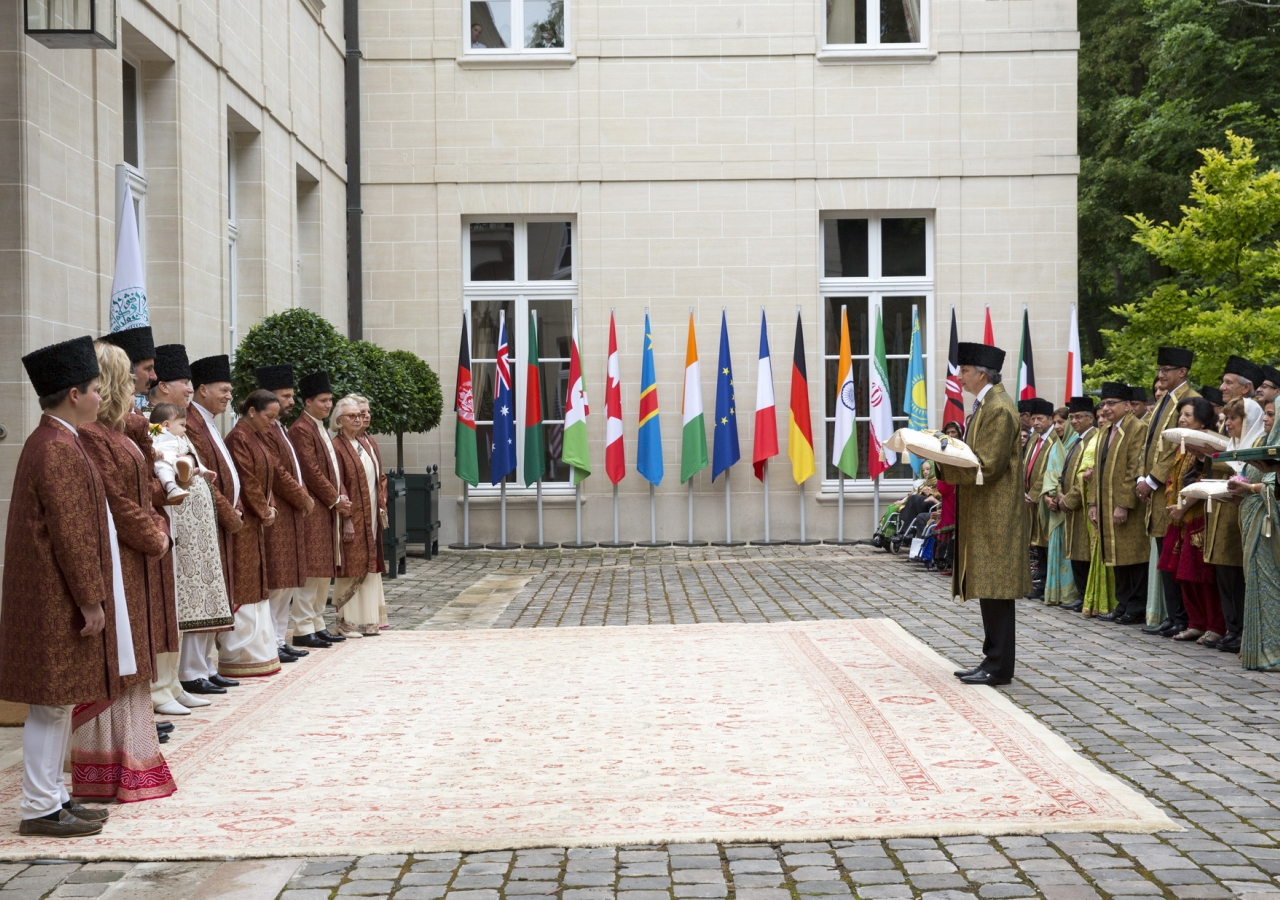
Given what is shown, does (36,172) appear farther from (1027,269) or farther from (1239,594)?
(1027,269)

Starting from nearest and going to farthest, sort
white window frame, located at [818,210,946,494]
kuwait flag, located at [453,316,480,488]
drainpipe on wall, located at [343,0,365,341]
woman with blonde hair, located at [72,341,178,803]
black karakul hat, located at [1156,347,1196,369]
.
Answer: woman with blonde hair, located at [72,341,178,803] → black karakul hat, located at [1156,347,1196,369] → kuwait flag, located at [453,316,480,488] → drainpipe on wall, located at [343,0,365,341] → white window frame, located at [818,210,946,494]

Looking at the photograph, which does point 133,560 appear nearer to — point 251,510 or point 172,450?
point 172,450

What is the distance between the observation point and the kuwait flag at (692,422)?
17.4 m

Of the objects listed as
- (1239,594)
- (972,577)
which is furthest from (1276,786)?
(1239,594)

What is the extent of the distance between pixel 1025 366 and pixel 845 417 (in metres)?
2.19

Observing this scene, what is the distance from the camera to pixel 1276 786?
540 centimetres

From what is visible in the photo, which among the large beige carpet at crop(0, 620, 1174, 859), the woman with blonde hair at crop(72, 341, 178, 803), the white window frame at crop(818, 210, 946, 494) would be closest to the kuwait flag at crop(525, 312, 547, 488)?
the white window frame at crop(818, 210, 946, 494)

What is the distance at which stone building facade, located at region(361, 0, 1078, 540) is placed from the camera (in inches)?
703

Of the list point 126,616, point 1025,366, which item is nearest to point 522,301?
point 1025,366

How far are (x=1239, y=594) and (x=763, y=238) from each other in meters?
9.64

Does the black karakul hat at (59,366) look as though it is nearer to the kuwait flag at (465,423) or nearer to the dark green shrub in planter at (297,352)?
the dark green shrub in planter at (297,352)

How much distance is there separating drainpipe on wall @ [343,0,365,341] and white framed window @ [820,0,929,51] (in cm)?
570

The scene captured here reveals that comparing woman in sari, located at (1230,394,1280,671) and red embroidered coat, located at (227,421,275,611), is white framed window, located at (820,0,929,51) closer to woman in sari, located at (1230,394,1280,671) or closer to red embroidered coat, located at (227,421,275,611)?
woman in sari, located at (1230,394,1280,671)

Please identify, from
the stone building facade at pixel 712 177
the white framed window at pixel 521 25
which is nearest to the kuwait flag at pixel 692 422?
the stone building facade at pixel 712 177
